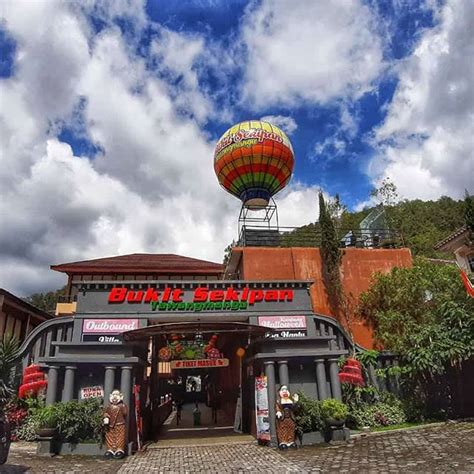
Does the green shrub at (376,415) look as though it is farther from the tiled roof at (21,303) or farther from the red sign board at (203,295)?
the tiled roof at (21,303)

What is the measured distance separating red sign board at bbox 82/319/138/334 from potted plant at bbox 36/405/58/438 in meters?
4.19

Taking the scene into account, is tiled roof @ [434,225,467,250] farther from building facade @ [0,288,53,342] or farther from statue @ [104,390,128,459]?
building facade @ [0,288,53,342]

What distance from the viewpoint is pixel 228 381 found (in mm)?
25469

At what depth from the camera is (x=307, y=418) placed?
13367 millimetres

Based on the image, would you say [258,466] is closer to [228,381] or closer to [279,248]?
[279,248]

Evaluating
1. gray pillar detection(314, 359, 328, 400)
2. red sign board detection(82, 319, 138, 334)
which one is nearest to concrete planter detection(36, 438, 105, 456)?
red sign board detection(82, 319, 138, 334)

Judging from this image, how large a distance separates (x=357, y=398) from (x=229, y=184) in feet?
52.1

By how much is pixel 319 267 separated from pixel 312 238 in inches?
98.3

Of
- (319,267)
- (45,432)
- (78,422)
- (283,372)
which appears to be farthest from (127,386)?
(319,267)

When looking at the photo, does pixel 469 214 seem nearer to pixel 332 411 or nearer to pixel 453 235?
pixel 332 411

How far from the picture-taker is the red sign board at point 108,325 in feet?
54.5

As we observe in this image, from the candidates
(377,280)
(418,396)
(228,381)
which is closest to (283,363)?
(418,396)

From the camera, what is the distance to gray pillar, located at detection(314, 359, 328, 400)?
1420cm

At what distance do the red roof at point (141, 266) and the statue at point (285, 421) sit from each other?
1792cm
